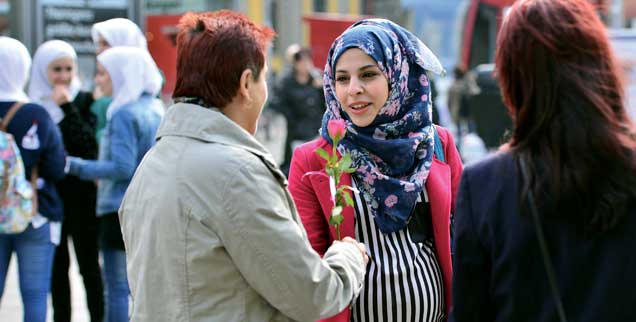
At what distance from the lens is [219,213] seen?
2238mm

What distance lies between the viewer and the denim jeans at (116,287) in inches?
205

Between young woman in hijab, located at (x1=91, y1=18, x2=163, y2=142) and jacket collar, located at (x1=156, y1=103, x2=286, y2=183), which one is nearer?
jacket collar, located at (x1=156, y1=103, x2=286, y2=183)

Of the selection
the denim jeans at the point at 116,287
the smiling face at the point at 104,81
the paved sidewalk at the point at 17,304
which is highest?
the smiling face at the point at 104,81

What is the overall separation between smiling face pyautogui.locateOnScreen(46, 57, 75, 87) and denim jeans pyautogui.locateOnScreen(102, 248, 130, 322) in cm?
114

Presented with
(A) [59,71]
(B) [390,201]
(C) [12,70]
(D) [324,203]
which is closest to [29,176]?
(C) [12,70]

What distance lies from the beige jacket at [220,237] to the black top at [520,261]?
1.38ft

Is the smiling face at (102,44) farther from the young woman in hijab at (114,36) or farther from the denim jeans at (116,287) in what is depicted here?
the denim jeans at (116,287)

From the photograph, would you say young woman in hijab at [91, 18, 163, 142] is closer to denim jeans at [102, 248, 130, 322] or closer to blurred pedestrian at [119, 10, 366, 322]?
denim jeans at [102, 248, 130, 322]

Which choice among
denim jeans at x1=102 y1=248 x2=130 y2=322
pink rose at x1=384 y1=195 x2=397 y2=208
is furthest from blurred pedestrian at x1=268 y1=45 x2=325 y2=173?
pink rose at x1=384 y1=195 x2=397 y2=208

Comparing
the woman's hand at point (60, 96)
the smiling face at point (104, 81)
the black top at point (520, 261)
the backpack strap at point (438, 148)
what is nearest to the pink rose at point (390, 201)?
the backpack strap at point (438, 148)

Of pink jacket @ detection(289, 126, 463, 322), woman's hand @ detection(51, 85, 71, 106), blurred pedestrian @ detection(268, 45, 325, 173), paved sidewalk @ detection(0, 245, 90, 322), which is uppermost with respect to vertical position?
woman's hand @ detection(51, 85, 71, 106)

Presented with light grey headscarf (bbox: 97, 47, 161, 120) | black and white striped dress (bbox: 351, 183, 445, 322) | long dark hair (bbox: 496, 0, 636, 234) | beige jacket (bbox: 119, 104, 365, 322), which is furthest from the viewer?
light grey headscarf (bbox: 97, 47, 161, 120)

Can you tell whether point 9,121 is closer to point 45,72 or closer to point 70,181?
point 70,181

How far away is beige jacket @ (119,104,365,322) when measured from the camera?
224cm
